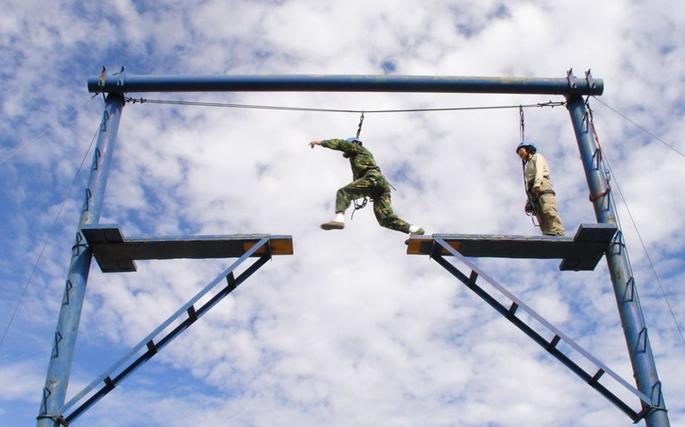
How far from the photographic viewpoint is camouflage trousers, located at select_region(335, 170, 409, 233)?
32.1 ft

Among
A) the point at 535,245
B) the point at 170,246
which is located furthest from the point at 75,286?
the point at 535,245

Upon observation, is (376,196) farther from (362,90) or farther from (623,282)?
(623,282)

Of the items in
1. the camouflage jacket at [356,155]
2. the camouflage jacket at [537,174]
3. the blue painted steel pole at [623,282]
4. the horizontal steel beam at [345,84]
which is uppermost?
the horizontal steel beam at [345,84]

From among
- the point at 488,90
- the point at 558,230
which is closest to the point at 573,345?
the point at 558,230

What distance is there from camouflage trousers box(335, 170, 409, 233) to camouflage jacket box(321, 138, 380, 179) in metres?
0.10

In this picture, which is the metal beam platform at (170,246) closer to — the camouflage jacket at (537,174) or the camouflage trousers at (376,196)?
the camouflage trousers at (376,196)

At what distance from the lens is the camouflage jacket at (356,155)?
10.2 meters

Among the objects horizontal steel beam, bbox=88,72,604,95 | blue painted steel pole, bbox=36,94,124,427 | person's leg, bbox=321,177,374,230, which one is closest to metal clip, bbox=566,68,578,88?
horizontal steel beam, bbox=88,72,604,95

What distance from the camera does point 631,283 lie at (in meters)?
8.59

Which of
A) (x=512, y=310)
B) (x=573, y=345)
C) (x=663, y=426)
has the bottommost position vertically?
(x=663, y=426)

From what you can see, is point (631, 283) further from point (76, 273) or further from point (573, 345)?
point (76, 273)

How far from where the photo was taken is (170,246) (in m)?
8.84

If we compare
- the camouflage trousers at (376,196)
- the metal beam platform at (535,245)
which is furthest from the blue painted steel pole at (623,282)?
the camouflage trousers at (376,196)

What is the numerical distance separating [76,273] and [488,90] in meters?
5.89
